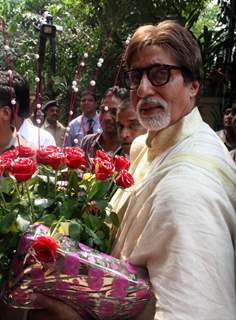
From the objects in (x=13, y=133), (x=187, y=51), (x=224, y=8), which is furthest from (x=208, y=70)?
(x=187, y=51)

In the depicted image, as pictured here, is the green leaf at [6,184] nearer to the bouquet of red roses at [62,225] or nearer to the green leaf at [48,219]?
the bouquet of red roses at [62,225]

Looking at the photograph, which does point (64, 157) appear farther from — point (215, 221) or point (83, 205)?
point (215, 221)

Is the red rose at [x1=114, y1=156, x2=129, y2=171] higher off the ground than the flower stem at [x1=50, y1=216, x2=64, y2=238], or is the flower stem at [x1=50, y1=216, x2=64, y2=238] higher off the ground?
the red rose at [x1=114, y1=156, x2=129, y2=171]

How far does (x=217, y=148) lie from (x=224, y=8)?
27.1ft

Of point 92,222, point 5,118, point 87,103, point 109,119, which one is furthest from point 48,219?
point 87,103

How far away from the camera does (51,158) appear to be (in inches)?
76.7

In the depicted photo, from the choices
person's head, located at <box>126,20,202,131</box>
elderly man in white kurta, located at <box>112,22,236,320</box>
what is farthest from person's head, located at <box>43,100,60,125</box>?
person's head, located at <box>126,20,202,131</box>

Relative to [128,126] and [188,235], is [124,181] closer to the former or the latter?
[188,235]

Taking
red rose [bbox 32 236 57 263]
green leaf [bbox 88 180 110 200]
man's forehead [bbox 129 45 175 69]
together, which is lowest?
red rose [bbox 32 236 57 263]

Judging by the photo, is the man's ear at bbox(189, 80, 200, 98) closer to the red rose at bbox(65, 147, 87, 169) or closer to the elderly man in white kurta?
the elderly man in white kurta

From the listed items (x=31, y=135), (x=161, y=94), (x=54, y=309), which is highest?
(x=161, y=94)

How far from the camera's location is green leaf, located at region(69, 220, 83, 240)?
1.76 meters

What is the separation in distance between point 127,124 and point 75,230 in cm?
157

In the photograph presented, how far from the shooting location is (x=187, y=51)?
201 cm
